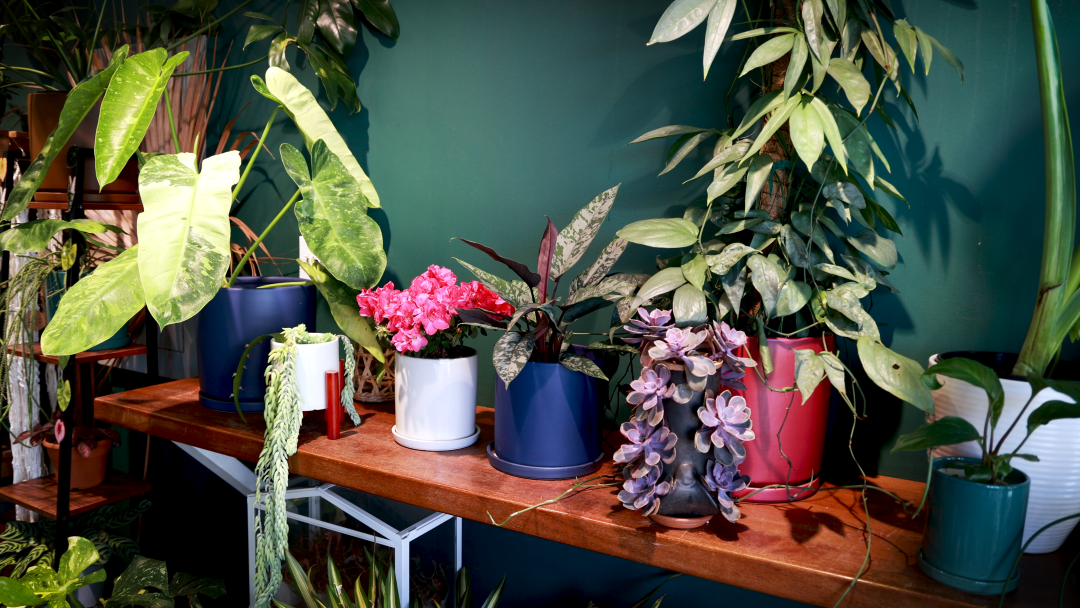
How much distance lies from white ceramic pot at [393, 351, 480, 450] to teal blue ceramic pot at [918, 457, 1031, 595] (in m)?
0.72

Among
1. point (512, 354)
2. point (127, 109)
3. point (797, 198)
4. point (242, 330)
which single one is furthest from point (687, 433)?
point (127, 109)

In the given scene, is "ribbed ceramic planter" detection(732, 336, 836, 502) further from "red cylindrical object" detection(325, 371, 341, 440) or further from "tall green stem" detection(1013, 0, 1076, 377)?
"red cylindrical object" detection(325, 371, 341, 440)

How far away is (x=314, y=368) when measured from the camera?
123cm

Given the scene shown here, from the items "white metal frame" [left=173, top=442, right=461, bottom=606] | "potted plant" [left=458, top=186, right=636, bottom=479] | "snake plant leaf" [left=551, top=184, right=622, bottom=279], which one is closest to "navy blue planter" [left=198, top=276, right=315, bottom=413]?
"white metal frame" [left=173, top=442, right=461, bottom=606]

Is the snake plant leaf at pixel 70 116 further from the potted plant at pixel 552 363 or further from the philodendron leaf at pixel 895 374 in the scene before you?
the philodendron leaf at pixel 895 374

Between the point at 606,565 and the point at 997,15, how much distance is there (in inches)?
47.5

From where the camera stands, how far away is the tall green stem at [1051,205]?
82cm

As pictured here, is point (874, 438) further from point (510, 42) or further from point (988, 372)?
point (510, 42)

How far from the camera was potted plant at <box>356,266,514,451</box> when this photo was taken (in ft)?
3.61

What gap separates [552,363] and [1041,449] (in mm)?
638

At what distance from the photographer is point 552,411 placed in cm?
101

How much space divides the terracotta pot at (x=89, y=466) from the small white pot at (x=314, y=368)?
0.98 m

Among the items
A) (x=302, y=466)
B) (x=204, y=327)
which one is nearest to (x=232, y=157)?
(x=204, y=327)

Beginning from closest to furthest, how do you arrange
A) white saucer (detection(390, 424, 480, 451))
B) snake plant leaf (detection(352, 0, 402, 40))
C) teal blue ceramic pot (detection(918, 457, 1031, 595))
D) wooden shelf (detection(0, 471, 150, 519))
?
teal blue ceramic pot (detection(918, 457, 1031, 595)), white saucer (detection(390, 424, 480, 451)), snake plant leaf (detection(352, 0, 402, 40)), wooden shelf (detection(0, 471, 150, 519))
